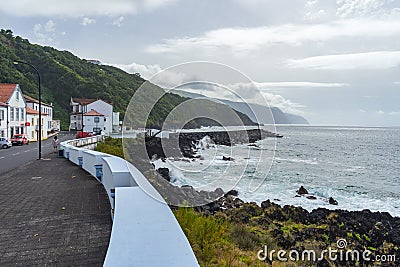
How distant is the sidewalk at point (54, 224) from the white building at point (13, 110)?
26912 millimetres

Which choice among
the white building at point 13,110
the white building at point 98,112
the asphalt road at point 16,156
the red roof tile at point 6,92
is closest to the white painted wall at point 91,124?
the white building at point 98,112

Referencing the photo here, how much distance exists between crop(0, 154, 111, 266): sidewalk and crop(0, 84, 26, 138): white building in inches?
1060

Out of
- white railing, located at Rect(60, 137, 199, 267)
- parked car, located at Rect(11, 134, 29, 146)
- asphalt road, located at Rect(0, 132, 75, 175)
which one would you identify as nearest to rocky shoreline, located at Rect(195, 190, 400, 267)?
white railing, located at Rect(60, 137, 199, 267)

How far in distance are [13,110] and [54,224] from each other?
33.3 metres

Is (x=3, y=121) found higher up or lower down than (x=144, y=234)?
higher up

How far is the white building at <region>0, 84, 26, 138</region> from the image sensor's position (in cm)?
3216

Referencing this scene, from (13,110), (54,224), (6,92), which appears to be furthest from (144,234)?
(6,92)

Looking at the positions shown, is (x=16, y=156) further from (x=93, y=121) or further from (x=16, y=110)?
(x=93, y=121)

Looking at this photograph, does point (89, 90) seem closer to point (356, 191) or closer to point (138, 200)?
point (356, 191)

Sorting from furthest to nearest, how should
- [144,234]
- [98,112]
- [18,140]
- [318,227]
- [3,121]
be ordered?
[98,112], [3,121], [18,140], [318,227], [144,234]

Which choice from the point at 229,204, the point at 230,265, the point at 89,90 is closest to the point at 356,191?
the point at 229,204

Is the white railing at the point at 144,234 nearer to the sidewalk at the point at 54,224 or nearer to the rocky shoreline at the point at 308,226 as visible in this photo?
the sidewalk at the point at 54,224

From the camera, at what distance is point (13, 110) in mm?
33812

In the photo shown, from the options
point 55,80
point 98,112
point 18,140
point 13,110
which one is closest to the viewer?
point 18,140
